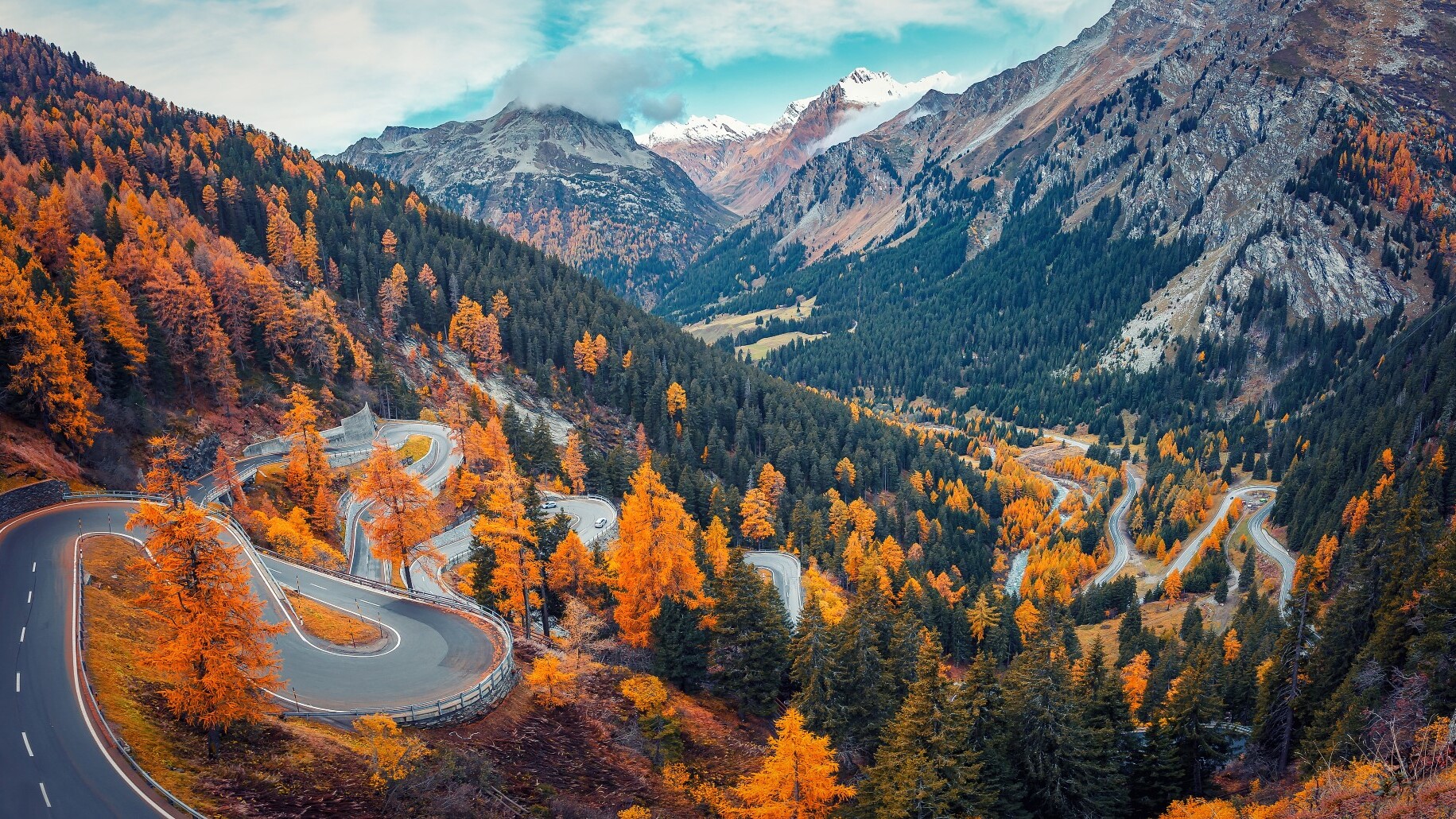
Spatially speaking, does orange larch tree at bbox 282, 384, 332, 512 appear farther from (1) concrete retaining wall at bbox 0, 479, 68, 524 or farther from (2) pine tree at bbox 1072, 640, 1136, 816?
(2) pine tree at bbox 1072, 640, 1136, 816

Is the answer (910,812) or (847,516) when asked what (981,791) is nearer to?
(910,812)

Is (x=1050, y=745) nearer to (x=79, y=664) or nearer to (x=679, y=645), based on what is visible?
(x=679, y=645)

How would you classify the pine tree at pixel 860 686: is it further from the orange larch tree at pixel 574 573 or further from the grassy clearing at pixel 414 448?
the grassy clearing at pixel 414 448

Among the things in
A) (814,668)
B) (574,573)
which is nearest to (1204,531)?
(814,668)

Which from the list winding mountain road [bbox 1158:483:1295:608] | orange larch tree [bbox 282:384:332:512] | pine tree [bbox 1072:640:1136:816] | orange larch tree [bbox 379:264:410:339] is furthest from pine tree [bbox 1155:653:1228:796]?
orange larch tree [bbox 379:264:410:339]

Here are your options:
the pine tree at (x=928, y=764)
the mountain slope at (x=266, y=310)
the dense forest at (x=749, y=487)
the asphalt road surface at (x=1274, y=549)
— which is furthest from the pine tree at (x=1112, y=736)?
the asphalt road surface at (x=1274, y=549)

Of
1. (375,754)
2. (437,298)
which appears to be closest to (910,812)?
(375,754)
